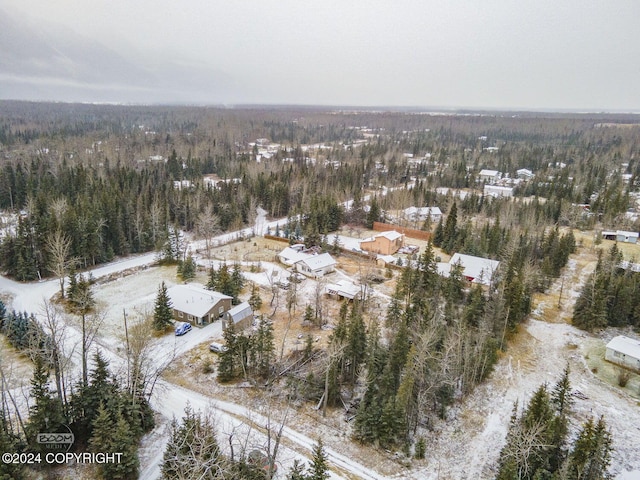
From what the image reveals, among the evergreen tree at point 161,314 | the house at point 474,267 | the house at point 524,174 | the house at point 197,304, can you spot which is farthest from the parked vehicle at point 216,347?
the house at point 524,174

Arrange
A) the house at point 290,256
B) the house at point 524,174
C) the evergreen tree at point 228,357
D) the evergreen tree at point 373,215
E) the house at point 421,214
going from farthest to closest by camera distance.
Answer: the house at point 524,174
the house at point 421,214
the evergreen tree at point 373,215
the house at point 290,256
the evergreen tree at point 228,357

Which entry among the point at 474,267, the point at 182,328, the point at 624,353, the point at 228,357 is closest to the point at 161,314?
the point at 182,328

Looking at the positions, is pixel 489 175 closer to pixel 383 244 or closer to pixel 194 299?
pixel 383 244

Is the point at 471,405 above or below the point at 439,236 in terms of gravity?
below

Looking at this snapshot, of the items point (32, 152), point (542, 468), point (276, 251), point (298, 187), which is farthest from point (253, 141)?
point (542, 468)

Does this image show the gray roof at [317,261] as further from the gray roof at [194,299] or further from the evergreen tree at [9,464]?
the evergreen tree at [9,464]

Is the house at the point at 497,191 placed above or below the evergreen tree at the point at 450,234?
above
